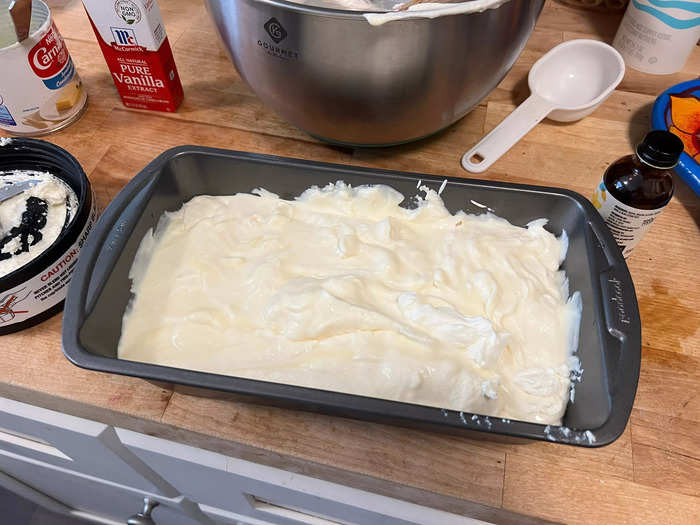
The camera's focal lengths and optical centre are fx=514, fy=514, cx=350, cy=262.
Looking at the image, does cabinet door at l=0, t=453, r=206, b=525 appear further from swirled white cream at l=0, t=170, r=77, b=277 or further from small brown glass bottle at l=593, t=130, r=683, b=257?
small brown glass bottle at l=593, t=130, r=683, b=257

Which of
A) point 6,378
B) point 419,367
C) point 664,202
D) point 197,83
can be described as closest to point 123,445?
point 6,378

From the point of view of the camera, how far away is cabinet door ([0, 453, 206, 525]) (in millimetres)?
837

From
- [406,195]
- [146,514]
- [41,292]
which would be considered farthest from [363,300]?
[146,514]

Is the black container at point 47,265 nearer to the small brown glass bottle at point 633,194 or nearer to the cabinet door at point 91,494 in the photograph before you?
the cabinet door at point 91,494

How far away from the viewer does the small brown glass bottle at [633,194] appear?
1.74ft

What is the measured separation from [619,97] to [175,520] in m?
1.03

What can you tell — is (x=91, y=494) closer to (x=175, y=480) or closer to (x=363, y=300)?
(x=175, y=480)

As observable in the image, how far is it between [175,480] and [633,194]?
66 centimetres

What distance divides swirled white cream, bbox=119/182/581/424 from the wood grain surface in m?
0.05

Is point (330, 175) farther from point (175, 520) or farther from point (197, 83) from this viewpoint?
point (175, 520)

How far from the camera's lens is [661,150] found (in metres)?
0.48

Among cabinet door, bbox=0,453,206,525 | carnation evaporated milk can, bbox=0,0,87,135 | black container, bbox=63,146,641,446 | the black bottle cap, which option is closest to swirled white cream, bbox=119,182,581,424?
black container, bbox=63,146,641,446

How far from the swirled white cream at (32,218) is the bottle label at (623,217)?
0.61 metres

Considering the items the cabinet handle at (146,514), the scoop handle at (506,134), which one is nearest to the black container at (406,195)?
the scoop handle at (506,134)
